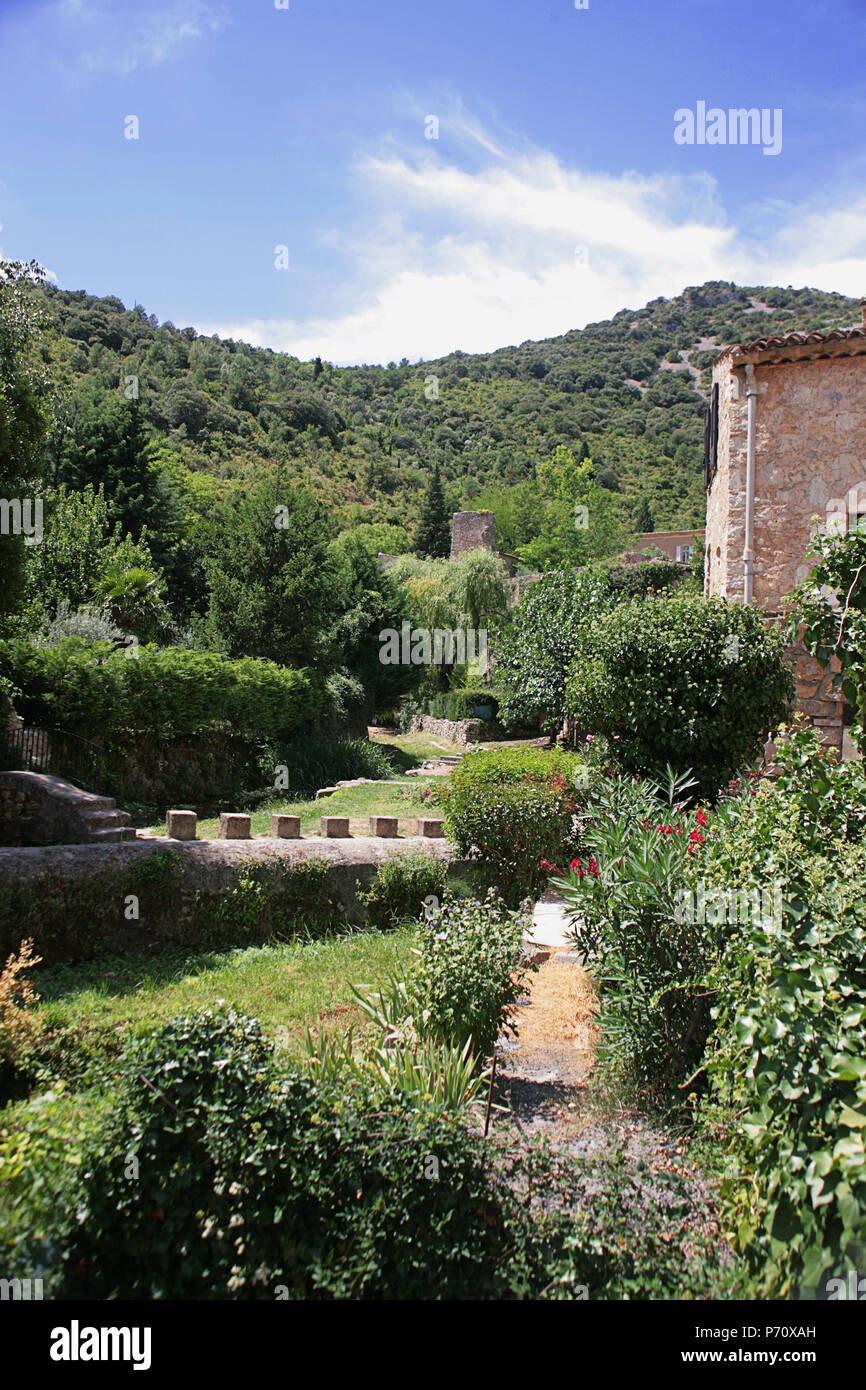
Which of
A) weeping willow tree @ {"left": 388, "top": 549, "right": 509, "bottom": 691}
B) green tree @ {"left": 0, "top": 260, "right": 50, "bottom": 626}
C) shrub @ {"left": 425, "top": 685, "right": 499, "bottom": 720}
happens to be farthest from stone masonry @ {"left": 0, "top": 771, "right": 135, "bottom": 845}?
weeping willow tree @ {"left": 388, "top": 549, "right": 509, "bottom": 691}

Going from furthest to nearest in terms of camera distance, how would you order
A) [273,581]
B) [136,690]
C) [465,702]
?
[465,702]
[273,581]
[136,690]

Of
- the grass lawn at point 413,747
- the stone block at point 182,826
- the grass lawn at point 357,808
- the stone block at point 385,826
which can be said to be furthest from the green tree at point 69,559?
the stone block at point 385,826

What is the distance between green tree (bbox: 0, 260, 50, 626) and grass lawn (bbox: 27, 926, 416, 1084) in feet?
15.0

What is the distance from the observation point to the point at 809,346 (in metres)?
11.2

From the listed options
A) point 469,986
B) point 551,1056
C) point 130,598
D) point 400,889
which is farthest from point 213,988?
point 130,598

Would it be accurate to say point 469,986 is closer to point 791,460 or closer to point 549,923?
point 549,923

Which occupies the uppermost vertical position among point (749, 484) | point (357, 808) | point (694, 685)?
point (749, 484)

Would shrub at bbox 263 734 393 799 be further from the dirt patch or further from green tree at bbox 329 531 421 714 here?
the dirt patch

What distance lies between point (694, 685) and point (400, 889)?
3799mm

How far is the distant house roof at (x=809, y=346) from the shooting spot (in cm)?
1107

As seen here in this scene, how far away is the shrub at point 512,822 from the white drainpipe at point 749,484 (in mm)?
5049

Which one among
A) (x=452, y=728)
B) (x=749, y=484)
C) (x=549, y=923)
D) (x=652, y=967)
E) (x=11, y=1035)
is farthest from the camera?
Answer: (x=452, y=728)

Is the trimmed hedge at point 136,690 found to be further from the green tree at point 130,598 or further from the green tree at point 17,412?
the green tree at point 17,412
